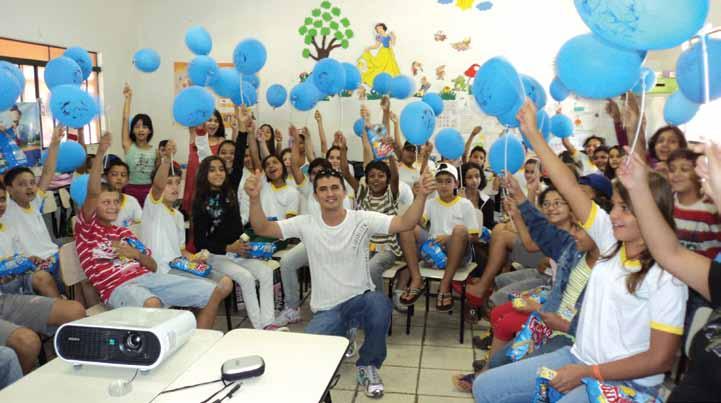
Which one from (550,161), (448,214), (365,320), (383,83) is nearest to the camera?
(550,161)

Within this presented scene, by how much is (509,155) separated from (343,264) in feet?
4.61

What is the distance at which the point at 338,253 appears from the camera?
277 cm

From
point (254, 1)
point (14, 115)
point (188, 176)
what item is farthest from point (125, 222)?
point (254, 1)

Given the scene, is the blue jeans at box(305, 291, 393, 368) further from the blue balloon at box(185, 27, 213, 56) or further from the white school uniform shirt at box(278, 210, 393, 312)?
the blue balloon at box(185, 27, 213, 56)

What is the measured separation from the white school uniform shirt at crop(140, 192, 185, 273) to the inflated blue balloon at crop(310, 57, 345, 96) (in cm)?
197

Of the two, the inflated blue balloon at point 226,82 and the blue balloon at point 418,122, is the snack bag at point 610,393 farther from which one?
the inflated blue balloon at point 226,82

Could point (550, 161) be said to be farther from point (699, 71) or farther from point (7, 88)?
point (7, 88)

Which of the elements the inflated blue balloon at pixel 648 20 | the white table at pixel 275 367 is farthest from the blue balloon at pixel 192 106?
the inflated blue balloon at pixel 648 20

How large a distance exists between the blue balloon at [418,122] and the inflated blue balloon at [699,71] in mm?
1735

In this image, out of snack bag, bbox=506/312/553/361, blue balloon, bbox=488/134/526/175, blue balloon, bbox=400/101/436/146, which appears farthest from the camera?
blue balloon, bbox=400/101/436/146

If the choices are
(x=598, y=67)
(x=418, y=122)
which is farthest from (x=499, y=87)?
(x=418, y=122)

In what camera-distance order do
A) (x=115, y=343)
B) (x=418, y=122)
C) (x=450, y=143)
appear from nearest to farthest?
(x=115, y=343) < (x=418, y=122) < (x=450, y=143)

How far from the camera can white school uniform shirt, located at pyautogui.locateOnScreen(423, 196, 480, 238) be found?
3.87 meters

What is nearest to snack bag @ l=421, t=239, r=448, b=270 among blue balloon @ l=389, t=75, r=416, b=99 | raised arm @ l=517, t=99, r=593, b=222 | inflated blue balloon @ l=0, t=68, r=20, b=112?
raised arm @ l=517, t=99, r=593, b=222
